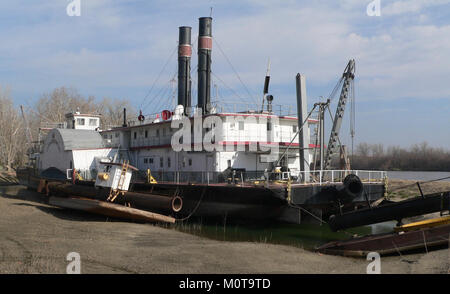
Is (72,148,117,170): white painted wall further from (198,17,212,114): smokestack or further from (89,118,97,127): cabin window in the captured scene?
(89,118,97,127): cabin window

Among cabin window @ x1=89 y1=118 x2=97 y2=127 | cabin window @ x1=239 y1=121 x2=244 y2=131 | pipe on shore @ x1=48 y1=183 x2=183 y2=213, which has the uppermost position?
cabin window @ x1=89 y1=118 x2=97 y2=127

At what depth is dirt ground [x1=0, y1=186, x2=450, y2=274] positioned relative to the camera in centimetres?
1118

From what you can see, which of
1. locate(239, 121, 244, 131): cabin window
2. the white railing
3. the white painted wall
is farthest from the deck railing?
the white painted wall

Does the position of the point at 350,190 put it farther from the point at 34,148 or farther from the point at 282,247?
the point at 34,148

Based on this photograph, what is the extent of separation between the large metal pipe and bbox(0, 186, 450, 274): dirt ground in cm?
224

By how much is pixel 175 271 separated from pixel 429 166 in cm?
6291

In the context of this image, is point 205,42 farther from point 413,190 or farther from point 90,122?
point 413,190

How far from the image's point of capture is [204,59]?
29.2m

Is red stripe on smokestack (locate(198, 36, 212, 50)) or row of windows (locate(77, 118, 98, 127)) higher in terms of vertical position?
red stripe on smokestack (locate(198, 36, 212, 50))

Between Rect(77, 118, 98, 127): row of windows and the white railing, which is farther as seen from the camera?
Rect(77, 118, 98, 127): row of windows

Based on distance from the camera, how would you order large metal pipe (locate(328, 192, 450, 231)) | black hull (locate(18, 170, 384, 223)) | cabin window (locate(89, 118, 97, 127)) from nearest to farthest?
large metal pipe (locate(328, 192, 450, 231)) → black hull (locate(18, 170, 384, 223)) → cabin window (locate(89, 118, 97, 127))

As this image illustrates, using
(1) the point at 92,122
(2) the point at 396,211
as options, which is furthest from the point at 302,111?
(1) the point at 92,122

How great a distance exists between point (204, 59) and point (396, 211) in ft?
58.6

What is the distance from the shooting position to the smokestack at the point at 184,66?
3059 cm
